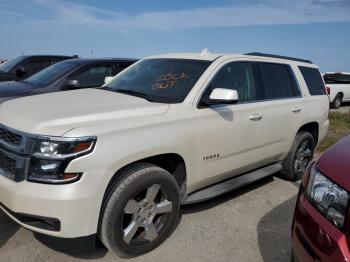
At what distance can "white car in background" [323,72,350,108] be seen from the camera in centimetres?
1831

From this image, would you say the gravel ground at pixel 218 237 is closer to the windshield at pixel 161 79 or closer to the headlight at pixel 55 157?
the headlight at pixel 55 157

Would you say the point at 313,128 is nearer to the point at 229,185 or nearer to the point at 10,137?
the point at 229,185

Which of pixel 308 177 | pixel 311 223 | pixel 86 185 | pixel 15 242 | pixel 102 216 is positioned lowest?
pixel 15 242

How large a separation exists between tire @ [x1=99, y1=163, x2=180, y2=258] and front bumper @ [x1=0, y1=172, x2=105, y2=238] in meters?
0.17

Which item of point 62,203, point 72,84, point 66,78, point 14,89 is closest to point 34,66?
point 66,78

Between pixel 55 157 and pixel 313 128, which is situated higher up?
pixel 313 128

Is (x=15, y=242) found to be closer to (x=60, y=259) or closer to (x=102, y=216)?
(x=60, y=259)

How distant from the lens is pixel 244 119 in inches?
171

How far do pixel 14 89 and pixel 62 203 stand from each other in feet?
14.2

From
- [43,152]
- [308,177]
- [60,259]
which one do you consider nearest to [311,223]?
[308,177]

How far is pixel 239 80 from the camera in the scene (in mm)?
4559

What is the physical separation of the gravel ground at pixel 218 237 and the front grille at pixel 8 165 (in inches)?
30.1

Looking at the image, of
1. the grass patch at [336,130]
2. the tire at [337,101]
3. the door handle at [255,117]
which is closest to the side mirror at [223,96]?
the door handle at [255,117]

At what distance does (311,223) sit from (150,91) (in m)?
2.30
